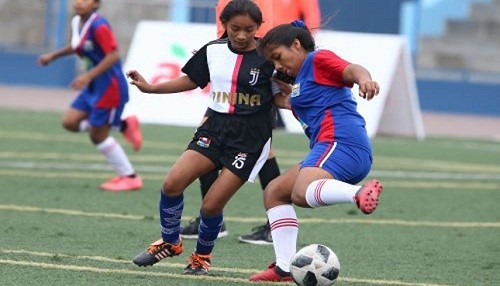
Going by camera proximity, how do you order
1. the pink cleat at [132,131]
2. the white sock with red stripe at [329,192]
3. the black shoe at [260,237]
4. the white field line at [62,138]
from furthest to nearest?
the white field line at [62,138], the pink cleat at [132,131], the black shoe at [260,237], the white sock with red stripe at [329,192]

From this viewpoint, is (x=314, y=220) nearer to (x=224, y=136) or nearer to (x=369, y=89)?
(x=224, y=136)

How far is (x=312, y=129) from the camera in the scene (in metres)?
6.85

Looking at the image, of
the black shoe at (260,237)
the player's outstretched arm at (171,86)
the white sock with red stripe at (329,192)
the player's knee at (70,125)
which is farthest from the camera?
the player's knee at (70,125)

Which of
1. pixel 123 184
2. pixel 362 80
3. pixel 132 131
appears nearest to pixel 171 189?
pixel 362 80

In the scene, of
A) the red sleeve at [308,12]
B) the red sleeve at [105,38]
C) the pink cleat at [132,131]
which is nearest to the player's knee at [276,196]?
the red sleeve at [308,12]

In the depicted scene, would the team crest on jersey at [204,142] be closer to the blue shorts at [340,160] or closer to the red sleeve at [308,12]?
the blue shorts at [340,160]

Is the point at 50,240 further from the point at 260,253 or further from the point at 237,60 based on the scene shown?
the point at 237,60

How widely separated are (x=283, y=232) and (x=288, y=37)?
1054mm

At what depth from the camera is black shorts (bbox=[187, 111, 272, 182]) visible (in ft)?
23.6

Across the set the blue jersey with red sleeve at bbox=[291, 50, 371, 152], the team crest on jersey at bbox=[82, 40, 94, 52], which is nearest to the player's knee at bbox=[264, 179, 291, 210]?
the blue jersey with red sleeve at bbox=[291, 50, 371, 152]

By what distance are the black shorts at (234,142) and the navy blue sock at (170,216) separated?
0.32 metres

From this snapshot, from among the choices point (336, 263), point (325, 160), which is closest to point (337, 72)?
point (325, 160)

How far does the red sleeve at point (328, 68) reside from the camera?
21.7 ft

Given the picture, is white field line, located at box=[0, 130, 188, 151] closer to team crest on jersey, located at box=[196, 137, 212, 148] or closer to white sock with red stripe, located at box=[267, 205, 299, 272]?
team crest on jersey, located at box=[196, 137, 212, 148]
